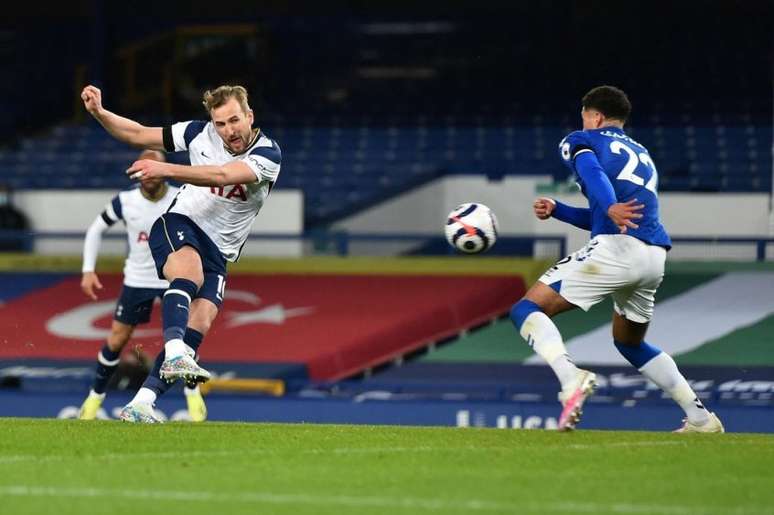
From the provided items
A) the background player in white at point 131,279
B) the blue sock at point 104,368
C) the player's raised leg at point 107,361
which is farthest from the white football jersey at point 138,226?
the blue sock at point 104,368

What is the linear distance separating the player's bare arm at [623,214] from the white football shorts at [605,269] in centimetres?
44

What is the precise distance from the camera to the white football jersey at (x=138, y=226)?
493 inches

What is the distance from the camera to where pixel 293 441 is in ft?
27.0

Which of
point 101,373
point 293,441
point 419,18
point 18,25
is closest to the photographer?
point 293,441

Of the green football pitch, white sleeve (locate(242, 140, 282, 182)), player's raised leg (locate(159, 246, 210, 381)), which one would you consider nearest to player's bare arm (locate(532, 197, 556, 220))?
the green football pitch

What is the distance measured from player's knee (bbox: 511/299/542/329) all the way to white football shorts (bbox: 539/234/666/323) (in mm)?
160

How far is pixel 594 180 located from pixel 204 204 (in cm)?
239

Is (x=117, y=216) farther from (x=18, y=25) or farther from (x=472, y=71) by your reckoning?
(x=18, y=25)

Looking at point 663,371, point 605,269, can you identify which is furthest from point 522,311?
point 663,371

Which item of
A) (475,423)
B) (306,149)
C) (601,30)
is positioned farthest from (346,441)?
(601,30)

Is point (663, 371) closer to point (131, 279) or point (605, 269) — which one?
point (605, 269)

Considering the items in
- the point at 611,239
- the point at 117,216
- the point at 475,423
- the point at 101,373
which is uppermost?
the point at 611,239

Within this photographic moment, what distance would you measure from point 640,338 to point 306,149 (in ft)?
45.1

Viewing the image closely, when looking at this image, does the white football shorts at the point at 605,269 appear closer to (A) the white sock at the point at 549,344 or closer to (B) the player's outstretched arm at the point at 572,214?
(A) the white sock at the point at 549,344
